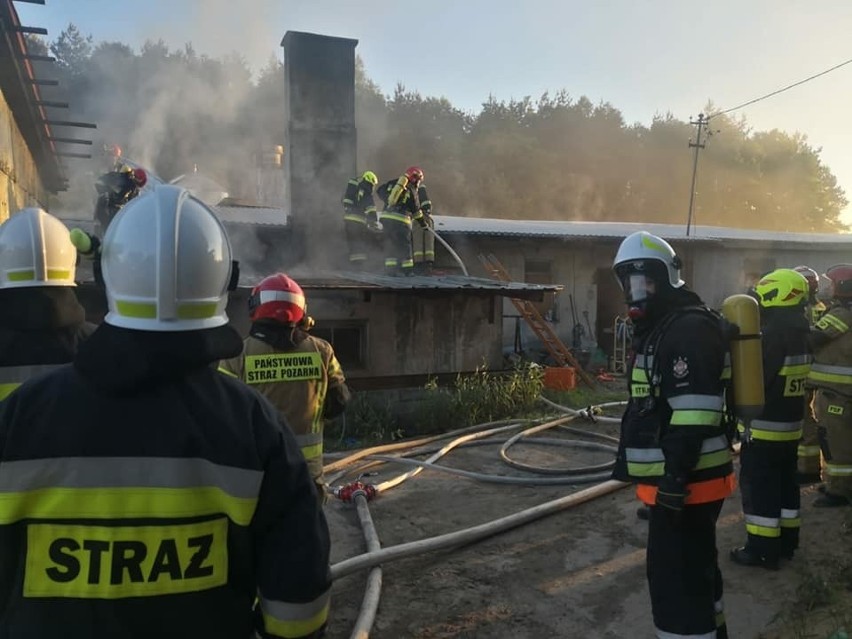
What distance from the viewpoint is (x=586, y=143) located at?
44906mm

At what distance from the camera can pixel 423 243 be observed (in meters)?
11.2

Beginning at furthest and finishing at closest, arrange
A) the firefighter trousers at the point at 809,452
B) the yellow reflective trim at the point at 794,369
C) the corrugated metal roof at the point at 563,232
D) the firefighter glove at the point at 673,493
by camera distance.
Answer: the corrugated metal roof at the point at 563,232, the firefighter trousers at the point at 809,452, the yellow reflective trim at the point at 794,369, the firefighter glove at the point at 673,493

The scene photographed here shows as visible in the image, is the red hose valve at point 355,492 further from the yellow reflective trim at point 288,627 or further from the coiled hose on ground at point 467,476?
the yellow reflective trim at point 288,627

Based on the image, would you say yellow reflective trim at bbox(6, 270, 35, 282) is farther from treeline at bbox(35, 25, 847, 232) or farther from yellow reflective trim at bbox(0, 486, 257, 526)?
treeline at bbox(35, 25, 847, 232)

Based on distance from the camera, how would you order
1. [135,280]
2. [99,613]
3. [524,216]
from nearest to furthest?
[99,613] → [135,280] → [524,216]

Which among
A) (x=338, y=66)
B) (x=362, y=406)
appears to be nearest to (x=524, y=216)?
(x=338, y=66)

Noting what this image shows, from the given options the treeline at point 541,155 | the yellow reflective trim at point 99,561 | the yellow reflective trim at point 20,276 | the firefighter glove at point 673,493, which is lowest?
the firefighter glove at point 673,493

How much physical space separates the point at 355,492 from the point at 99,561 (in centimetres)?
453

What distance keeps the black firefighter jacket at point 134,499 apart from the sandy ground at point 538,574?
2633mm

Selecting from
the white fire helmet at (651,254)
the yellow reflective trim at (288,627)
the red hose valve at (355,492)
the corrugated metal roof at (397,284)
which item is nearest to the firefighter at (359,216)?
the corrugated metal roof at (397,284)

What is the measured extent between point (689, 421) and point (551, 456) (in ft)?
16.0

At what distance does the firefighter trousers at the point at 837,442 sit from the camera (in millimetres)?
5421

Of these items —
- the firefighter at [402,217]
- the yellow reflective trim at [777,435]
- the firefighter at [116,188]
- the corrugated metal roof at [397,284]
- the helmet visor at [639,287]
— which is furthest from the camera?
the firefighter at [402,217]

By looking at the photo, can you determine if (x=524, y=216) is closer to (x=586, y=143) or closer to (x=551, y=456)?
(x=586, y=143)
